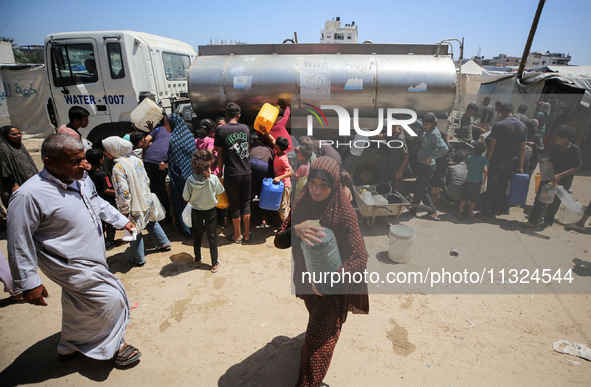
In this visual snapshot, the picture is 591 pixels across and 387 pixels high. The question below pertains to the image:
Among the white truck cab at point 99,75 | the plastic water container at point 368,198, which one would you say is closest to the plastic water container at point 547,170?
the plastic water container at point 368,198

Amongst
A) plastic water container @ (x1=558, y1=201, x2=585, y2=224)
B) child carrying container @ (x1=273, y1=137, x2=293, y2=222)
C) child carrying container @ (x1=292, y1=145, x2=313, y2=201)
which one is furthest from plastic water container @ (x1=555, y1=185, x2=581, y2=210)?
child carrying container @ (x1=273, y1=137, x2=293, y2=222)

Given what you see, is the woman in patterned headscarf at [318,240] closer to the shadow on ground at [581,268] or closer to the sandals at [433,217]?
the shadow on ground at [581,268]

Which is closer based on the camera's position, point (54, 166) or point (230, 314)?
point (54, 166)

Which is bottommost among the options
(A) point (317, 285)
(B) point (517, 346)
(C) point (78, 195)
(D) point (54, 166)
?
(B) point (517, 346)

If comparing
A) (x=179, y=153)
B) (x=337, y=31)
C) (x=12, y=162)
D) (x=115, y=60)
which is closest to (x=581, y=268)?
(x=179, y=153)

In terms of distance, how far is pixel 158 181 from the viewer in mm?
4359

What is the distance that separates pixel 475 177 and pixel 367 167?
1742mm

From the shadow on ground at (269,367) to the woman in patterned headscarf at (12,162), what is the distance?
12.6 feet

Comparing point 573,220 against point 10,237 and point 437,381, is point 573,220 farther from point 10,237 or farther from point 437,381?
point 10,237

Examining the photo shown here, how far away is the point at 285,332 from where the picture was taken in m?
2.69

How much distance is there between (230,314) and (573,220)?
540cm

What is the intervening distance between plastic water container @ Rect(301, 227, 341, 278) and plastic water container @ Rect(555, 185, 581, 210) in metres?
4.62

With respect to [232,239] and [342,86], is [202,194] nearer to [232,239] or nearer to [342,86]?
[232,239]

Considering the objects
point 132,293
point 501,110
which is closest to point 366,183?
point 501,110
